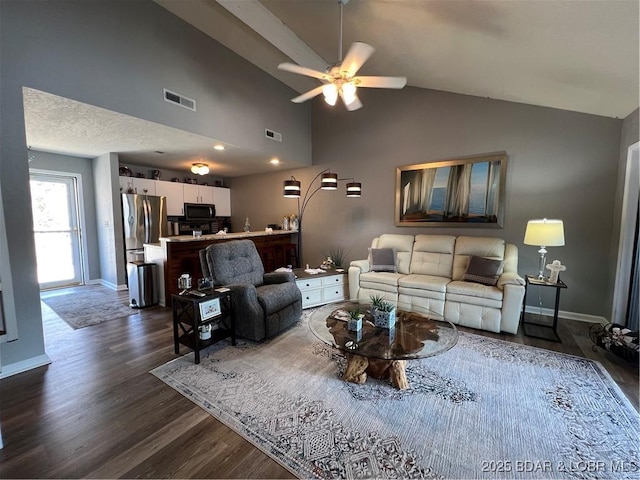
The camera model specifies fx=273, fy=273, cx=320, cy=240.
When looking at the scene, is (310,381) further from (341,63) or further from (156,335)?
(341,63)

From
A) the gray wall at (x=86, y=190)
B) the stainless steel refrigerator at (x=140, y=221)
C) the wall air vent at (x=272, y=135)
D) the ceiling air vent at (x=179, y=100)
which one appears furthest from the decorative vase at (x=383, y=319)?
the gray wall at (x=86, y=190)

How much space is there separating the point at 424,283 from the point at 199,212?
5016 mm

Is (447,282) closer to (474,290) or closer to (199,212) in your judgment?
(474,290)

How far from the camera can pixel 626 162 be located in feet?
9.77

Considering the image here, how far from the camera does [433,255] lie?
13.2 ft

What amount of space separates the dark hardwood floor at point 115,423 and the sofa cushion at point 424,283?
1.07 meters

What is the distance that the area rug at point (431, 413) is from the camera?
1480 mm

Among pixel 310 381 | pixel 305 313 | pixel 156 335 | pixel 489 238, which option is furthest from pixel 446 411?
pixel 156 335

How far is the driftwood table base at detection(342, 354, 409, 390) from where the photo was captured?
2121 millimetres

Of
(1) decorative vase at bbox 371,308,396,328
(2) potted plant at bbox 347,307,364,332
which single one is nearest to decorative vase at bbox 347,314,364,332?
(2) potted plant at bbox 347,307,364,332

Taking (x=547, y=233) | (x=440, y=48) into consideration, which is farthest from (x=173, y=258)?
(x=547, y=233)

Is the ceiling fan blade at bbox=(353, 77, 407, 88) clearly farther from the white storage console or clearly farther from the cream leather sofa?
the white storage console

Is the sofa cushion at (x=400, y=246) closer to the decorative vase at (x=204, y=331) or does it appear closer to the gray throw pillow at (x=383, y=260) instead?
the gray throw pillow at (x=383, y=260)

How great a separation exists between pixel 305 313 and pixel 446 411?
2160 mm
